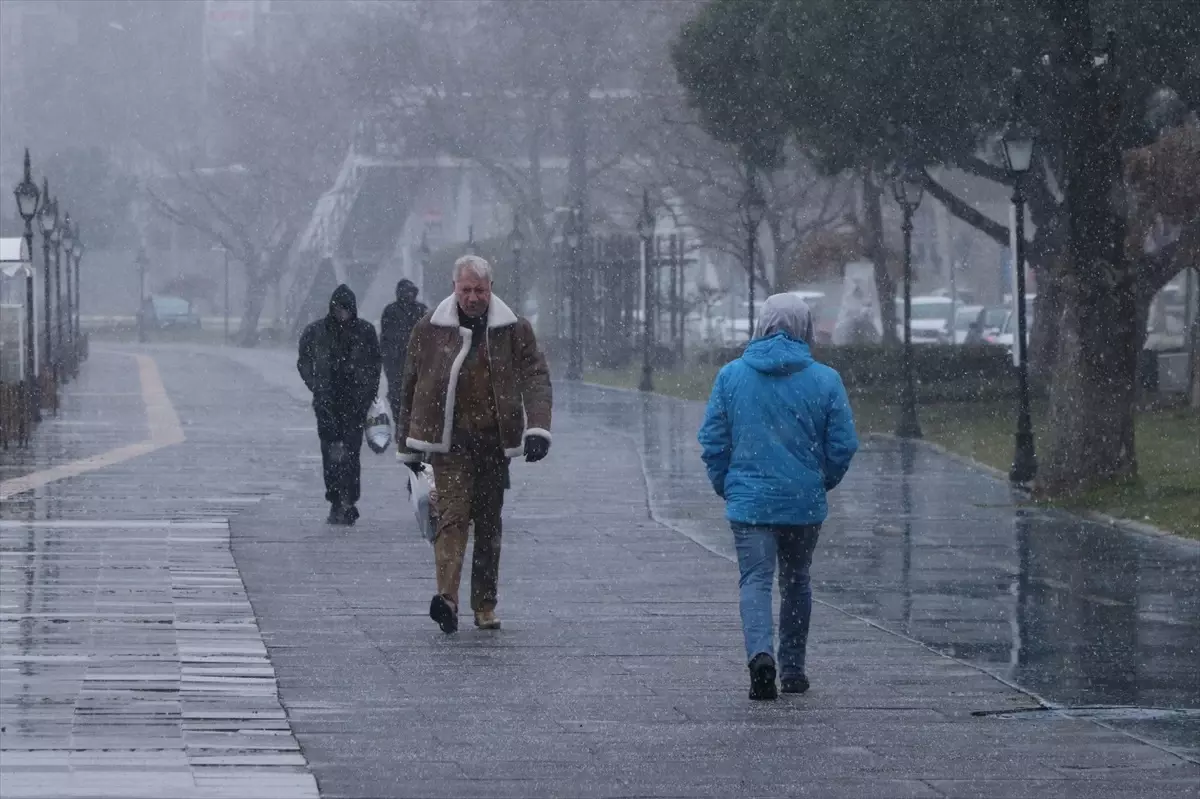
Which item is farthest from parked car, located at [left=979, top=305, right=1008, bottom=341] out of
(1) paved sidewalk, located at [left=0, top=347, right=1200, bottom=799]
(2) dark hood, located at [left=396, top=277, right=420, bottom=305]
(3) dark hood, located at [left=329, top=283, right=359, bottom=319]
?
(3) dark hood, located at [left=329, top=283, right=359, bottom=319]

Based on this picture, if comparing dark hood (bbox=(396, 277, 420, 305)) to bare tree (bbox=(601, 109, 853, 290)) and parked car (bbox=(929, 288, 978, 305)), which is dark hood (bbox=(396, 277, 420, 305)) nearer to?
bare tree (bbox=(601, 109, 853, 290))

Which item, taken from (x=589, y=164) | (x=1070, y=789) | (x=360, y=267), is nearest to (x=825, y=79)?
(x=1070, y=789)

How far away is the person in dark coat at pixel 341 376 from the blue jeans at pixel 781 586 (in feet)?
22.3

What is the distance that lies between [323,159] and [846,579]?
81976 mm

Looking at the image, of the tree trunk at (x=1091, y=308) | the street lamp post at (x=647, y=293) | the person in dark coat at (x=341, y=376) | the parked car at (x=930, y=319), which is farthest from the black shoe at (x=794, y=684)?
the parked car at (x=930, y=319)

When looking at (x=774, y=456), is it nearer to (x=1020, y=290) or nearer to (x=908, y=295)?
(x=1020, y=290)

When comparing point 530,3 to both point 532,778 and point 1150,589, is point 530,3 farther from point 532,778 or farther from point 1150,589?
point 532,778

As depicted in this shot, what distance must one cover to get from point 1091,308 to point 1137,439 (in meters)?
7.10

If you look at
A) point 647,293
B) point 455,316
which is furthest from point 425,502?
point 647,293

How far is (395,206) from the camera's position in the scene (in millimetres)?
80375

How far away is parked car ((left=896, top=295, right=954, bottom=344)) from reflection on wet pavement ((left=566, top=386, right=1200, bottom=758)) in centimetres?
3618

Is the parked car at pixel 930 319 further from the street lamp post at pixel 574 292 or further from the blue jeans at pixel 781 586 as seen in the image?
the blue jeans at pixel 781 586

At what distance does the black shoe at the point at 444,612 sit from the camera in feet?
32.6

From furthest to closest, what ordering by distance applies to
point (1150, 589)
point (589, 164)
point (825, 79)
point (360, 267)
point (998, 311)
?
point (360, 267), point (589, 164), point (998, 311), point (825, 79), point (1150, 589)
